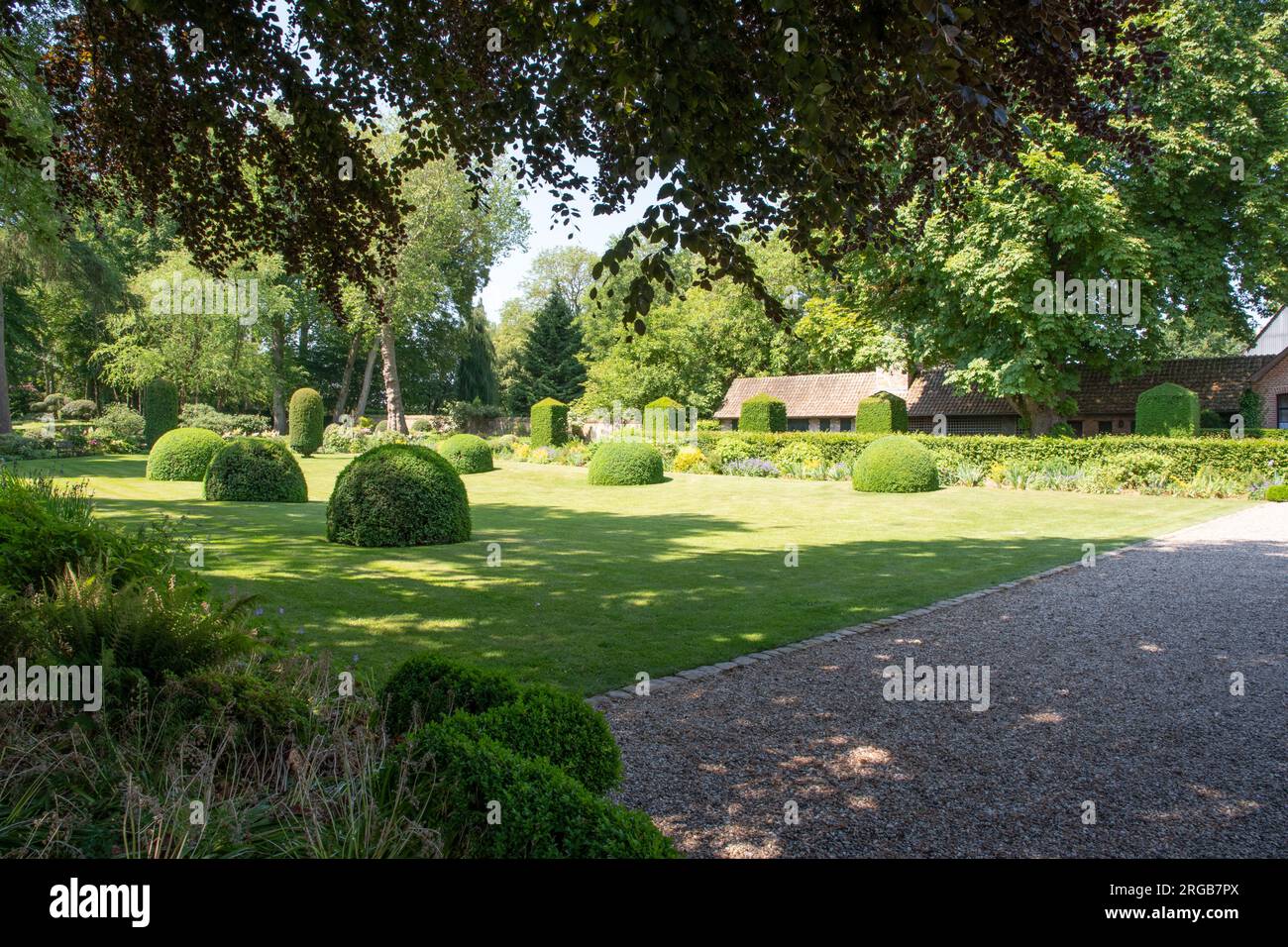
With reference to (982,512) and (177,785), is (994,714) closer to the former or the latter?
(177,785)

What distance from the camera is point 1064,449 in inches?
910

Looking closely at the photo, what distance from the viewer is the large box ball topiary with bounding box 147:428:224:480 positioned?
21.9m

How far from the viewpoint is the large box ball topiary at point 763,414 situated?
33.0 metres

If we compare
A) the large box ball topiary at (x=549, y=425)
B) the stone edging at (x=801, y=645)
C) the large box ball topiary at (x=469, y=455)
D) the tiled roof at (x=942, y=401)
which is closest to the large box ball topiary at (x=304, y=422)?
the large box ball topiary at (x=469, y=455)

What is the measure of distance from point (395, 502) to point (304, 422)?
23594mm

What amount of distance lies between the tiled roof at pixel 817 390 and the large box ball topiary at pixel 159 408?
79.5 feet

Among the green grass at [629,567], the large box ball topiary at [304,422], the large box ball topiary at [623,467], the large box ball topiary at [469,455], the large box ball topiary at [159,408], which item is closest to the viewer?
the green grass at [629,567]

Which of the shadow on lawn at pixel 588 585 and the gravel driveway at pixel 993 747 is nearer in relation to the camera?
the gravel driveway at pixel 993 747

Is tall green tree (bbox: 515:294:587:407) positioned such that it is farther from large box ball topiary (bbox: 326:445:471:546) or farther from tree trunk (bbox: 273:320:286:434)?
large box ball topiary (bbox: 326:445:471:546)

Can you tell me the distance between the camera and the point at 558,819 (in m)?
2.69

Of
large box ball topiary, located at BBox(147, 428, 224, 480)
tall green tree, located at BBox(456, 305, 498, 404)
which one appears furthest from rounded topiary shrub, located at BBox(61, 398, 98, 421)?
large box ball topiary, located at BBox(147, 428, 224, 480)

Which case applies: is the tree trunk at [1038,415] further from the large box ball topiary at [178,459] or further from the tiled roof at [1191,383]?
the large box ball topiary at [178,459]
